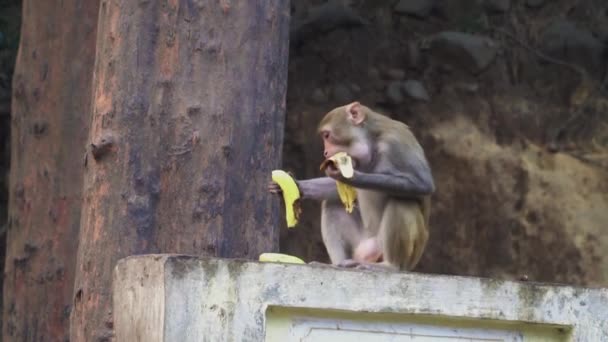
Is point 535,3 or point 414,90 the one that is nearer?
point 414,90

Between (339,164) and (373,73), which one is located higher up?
(373,73)

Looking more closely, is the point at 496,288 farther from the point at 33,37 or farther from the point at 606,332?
the point at 33,37

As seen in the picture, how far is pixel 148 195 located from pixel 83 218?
A: 43 cm

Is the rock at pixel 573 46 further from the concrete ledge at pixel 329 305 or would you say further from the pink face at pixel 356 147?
the concrete ledge at pixel 329 305

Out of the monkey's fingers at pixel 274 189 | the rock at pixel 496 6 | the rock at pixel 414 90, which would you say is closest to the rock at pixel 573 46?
the rock at pixel 496 6

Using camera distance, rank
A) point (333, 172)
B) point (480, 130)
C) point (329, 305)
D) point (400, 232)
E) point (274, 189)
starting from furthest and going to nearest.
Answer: point (480, 130), point (400, 232), point (274, 189), point (333, 172), point (329, 305)

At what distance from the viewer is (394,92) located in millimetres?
12523

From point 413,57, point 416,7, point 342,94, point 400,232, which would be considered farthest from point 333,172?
point 416,7

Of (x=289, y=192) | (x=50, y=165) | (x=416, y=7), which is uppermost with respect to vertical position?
(x=416, y=7)

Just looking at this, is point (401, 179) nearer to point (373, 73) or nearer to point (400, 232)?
point (400, 232)

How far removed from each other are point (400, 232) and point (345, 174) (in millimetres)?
592

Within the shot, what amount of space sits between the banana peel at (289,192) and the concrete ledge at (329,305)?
1.50 meters

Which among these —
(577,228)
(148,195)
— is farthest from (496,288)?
(577,228)

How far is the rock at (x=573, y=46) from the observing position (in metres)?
12.7
